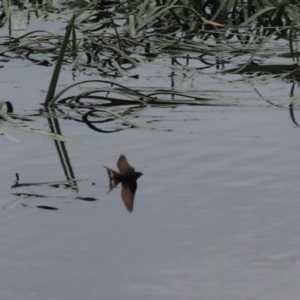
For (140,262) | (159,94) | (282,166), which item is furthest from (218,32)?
(140,262)

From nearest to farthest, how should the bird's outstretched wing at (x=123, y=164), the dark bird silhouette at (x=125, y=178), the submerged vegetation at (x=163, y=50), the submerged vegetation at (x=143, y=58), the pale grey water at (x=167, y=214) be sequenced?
the pale grey water at (x=167, y=214)
the dark bird silhouette at (x=125, y=178)
the bird's outstretched wing at (x=123, y=164)
the submerged vegetation at (x=143, y=58)
the submerged vegetation at (x=163, y=50)

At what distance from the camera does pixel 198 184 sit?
2.48 metres

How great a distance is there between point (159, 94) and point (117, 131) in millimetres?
411

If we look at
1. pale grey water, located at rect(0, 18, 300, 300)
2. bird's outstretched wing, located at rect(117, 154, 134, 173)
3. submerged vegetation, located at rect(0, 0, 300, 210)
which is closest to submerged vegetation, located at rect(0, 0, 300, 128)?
submerged vegetation, located at rect(0, 0, 300, 210)

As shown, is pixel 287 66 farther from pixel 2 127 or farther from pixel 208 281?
pixel 208 281

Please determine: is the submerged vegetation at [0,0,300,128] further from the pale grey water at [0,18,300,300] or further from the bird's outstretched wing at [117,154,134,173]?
the bird's outstretched wing at [117,154,134,173]

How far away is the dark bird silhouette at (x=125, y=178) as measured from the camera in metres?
2.42

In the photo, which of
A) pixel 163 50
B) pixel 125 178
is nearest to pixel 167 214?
pixel 125 178

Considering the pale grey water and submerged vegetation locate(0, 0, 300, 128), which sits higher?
the pale grey water

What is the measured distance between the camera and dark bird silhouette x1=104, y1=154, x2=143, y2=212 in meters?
2.42

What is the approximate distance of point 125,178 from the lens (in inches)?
98.4

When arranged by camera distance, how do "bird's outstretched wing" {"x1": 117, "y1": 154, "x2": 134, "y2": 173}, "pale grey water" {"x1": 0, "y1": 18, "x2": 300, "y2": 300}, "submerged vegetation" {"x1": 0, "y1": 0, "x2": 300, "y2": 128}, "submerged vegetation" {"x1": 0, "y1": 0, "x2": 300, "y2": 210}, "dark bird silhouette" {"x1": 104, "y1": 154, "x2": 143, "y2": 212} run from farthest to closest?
"submerged vegetation" {"x1": 0, "y1": 0, "x2": 300, "y2": 128} < "submerged vegetation" {"x1": 0, "y1": 0, "x2": 300, "y2": 210} < "bird's outstretched wing" {"x1": 117, "y1": 154, "x2": 134, "y2": 173} < "dark bird silhouette" {"x1": 104, "y1": 154, "x2": 143, "y2": 212} < "pale grey water" {"x1": 0, "y1": 18, "x2": 300, "y2": 300}

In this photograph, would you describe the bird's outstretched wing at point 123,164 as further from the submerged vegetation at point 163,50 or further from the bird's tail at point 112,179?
the submerged vegetation at point 163,50

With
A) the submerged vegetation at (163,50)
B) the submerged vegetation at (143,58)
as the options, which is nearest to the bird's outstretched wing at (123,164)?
the submerged vegetation at (143,58)
